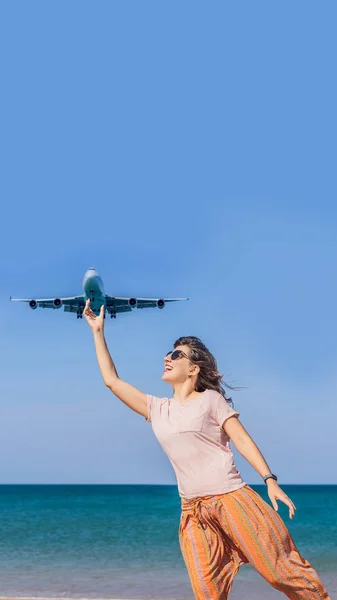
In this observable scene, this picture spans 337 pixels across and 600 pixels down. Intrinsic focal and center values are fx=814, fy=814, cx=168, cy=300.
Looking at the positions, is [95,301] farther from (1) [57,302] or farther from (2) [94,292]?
(1) [57,302]

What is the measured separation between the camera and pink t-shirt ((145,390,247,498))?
493 centimetres

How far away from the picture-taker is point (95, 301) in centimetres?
4531

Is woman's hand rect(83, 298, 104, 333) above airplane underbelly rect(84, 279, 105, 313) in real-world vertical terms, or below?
below

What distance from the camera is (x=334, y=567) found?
26344mm

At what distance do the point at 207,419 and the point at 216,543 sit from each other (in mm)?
740

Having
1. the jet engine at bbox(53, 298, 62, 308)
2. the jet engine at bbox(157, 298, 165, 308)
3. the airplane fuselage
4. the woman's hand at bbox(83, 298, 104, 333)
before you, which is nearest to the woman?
the woman's hand at bbox(83, 298, 104, 333)

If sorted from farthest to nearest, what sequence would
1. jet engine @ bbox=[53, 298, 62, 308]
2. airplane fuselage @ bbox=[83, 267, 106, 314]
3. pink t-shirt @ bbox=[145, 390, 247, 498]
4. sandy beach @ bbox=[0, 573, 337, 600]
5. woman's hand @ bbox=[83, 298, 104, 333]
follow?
1. jet engine @ bbox=[53, 298, 62, 308]
2. airplane fuselage @ bbox=[83, 267, 106, 314]
3. sandy beach @ bbox=[0, 573, 337, 600]
4. woman's hand @ bbox=[83, 298, 104, 333]
5. pink t-shirt @ bbox=[145, 390, 247, 498]

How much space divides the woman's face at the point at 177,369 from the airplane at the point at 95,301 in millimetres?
39658

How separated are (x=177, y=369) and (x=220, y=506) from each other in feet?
3.02

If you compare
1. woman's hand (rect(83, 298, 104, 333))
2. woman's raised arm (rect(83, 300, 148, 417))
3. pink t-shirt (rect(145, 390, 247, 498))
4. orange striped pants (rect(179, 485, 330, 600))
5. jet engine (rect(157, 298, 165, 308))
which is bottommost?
orange striped pants (rect(179, 485, 330, 600))

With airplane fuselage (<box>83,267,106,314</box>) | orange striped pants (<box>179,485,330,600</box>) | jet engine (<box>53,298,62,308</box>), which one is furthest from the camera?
jet engine (<box>53,298,62,308</box>)

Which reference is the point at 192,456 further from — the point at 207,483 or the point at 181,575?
the point at 181,575

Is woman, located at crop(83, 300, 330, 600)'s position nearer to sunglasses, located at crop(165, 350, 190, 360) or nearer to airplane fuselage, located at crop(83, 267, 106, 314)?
sunglasses, located at crop(165, 350, 190, 360)

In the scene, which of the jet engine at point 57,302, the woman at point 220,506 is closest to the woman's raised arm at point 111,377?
the woman at point 220,506
